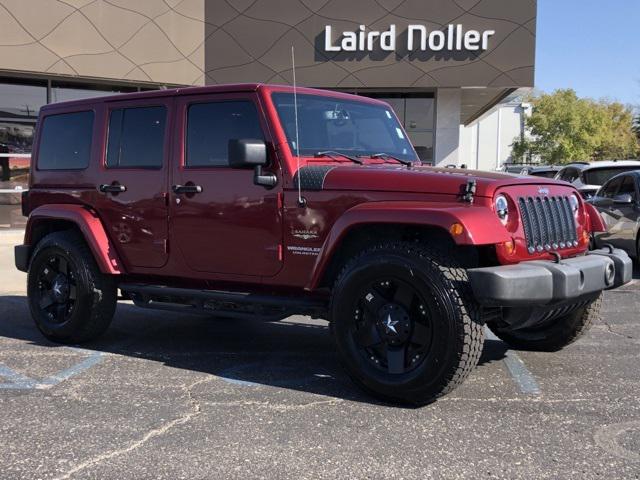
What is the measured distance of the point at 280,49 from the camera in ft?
49.2

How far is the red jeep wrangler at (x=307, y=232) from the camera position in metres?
3.92

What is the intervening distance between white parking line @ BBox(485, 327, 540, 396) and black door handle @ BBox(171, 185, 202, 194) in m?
2.64

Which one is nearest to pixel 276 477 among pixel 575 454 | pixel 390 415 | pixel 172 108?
pixel 390 415

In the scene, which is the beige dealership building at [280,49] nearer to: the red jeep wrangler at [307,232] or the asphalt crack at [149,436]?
the red jeep wrangler at [307,232]

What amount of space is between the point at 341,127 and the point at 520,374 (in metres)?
2.24

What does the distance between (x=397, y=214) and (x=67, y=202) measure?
126 inches

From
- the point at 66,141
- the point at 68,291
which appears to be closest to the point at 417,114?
the point at 66,141

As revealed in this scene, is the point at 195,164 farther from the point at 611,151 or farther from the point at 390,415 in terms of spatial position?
the point at 611,151

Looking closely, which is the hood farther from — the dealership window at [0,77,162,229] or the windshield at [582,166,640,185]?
the dealership window at [0,77,162,229]

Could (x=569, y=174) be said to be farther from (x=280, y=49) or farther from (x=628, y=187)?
(x=280, y=49)

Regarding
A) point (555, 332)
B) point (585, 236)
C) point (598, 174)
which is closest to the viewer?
point (585, 236)

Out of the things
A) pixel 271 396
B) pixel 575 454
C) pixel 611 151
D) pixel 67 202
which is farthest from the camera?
pixel 611 151

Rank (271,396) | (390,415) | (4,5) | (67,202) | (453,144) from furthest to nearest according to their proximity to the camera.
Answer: (453,144)
(4,5)
(67,202)
(271,396)
(390,415)

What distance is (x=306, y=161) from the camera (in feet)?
15.2
